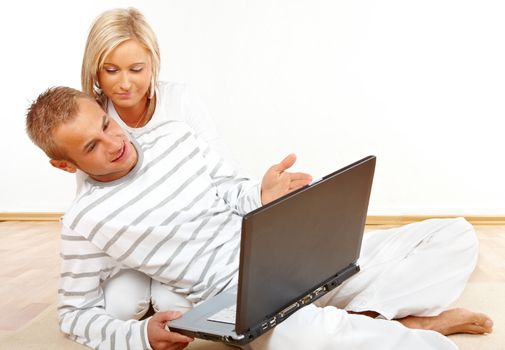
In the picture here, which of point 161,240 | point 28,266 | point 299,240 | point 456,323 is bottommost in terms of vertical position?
point 28,266

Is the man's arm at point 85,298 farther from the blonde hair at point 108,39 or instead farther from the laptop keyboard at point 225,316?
the blonde hair at point 108,39

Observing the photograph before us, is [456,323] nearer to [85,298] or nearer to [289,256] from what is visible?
[289,256]

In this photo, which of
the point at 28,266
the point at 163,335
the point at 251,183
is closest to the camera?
the point at 163,335

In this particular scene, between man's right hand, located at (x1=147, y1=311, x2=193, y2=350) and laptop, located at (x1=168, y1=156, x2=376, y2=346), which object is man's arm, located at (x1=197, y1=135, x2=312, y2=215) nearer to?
laptop, located at (x1=168, y1=156, x2=376, y2=346)

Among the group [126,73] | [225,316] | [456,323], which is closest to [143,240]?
[225,316]

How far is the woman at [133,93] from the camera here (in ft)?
5.39

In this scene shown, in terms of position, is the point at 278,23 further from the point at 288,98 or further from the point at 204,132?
the point at 204,132

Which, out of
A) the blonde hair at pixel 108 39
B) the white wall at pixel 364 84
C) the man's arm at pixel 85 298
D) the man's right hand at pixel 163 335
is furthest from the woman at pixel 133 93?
the white wall at pixel 364 84

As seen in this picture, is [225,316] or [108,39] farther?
[108,39]

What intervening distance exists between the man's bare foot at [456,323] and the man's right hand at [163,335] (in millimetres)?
511

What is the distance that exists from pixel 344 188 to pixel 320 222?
0.08 m

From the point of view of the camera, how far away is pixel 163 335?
4.35 ft

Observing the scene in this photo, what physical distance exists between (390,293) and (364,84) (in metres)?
1.58

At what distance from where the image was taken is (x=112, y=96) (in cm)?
187
